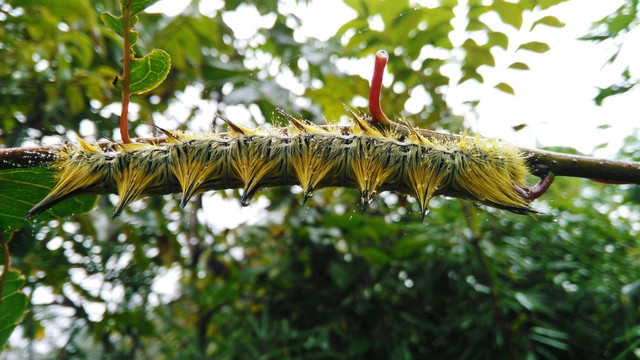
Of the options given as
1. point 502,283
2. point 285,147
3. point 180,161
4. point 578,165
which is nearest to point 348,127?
point 285,147

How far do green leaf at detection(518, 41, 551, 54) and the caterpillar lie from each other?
953 mm

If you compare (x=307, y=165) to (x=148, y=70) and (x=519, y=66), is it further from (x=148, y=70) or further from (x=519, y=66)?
(x=519, y=66)

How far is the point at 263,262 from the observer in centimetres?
347

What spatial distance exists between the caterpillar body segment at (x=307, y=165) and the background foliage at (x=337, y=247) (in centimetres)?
57

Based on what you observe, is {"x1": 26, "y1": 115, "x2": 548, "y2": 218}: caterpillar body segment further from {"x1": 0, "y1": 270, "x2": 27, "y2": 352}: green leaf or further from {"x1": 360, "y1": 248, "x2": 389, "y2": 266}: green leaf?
{"x1": 360, "y1": 248, "x2": 389, "y2": 266}: green leaf

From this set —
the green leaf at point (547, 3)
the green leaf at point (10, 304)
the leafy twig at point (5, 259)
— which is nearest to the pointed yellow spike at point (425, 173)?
the green leaf at point (547, 3)

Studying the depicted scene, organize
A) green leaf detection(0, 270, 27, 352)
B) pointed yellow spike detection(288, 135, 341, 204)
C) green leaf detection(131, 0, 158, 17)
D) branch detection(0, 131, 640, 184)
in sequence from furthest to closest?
1. green leaf detection(0, 270, 27, 352)
2. pointed yellow spike detection(288, 135, 341, 204)
3. green leaf detection(131, 0, 158, 17)
4. branch detection(0, 131, 640, 184)

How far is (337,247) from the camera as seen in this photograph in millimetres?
2986

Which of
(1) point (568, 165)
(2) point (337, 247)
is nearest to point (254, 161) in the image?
(1) point (568, 165)

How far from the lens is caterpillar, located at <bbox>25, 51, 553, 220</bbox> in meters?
1.54

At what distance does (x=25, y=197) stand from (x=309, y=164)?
42.3 inches

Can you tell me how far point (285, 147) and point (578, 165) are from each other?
937mm

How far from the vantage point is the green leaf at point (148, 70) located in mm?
1468

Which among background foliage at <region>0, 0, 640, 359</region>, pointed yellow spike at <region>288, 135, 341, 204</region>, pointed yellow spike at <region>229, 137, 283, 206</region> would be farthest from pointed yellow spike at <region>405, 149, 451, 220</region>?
background foliage at <region>0, 0, 640, 359</region>
